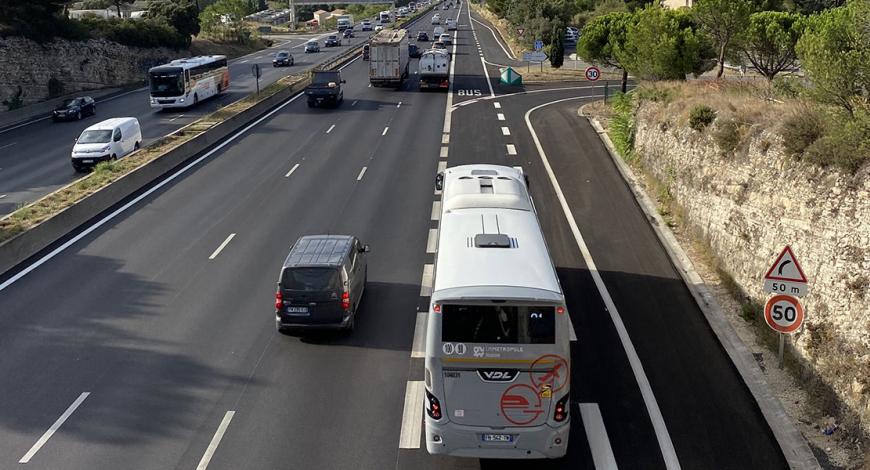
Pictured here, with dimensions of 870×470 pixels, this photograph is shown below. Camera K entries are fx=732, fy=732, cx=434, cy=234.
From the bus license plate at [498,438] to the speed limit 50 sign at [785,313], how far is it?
17.9 feet

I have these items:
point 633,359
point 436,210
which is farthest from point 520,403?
point 436,210

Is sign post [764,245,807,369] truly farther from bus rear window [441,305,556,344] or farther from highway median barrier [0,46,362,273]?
highway median barrier [0,46,362,273]

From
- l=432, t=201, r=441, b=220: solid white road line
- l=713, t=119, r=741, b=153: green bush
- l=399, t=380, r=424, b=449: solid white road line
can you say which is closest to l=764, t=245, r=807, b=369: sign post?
l=399, t=380, r=424, b=449: solid white road line

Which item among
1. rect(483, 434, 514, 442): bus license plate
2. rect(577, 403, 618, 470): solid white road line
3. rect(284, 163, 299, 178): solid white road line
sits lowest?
rect(577, 403, 618, 470): solid white road line

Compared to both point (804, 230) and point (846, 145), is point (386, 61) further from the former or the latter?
point (846, 145)

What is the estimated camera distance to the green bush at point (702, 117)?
23250mm

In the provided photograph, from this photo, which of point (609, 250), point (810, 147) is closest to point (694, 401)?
point (810, 147)

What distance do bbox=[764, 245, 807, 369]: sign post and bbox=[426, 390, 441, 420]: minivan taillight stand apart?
6.39 meters

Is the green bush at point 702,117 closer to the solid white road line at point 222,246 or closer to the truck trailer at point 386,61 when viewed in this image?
the solid white road line at point 222,246

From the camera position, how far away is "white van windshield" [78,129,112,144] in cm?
3309

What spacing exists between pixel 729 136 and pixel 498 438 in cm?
1367

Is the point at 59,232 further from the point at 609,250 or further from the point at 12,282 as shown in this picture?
the point at 609,250

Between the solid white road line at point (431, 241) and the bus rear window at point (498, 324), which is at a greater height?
the bus rear window at point (498, 324)

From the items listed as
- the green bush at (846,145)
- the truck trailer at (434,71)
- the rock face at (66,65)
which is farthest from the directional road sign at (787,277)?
the rock face at (66,65)
